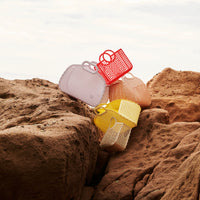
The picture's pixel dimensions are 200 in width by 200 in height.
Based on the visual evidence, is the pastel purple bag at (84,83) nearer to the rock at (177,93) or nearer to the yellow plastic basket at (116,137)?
the yellow plastic basket at (116,137)

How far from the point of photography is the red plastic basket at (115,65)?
17.0 feet

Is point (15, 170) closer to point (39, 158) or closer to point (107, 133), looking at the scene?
point (39, 158)

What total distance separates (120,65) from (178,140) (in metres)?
1.46

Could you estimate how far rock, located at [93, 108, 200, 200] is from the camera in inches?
135

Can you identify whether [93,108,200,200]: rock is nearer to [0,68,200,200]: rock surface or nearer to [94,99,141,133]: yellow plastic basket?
[0,68,200,200]: rock surface

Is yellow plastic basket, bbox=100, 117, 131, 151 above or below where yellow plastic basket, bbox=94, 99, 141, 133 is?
below

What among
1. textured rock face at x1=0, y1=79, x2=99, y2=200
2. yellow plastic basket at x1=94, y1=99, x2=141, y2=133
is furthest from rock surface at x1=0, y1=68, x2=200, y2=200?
yellow plastic basket at x1=94, y1=99, x2=141, y2=133

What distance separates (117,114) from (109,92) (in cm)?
82

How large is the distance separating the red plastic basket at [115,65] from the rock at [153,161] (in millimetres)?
684

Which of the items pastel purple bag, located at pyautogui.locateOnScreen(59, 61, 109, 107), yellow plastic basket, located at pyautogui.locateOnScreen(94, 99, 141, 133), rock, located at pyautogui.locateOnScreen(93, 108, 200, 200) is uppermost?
pastel purple bag, located at pyautogui.locateOnScreen(59, 61, 109, 107)

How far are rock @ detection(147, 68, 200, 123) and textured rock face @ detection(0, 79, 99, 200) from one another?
217cm

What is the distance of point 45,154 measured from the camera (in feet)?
10.1

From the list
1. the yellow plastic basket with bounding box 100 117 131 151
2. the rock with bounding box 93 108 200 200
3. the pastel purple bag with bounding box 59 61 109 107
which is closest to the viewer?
the rock with bounding box 93 108 200 200

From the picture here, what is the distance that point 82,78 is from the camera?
197 inches
